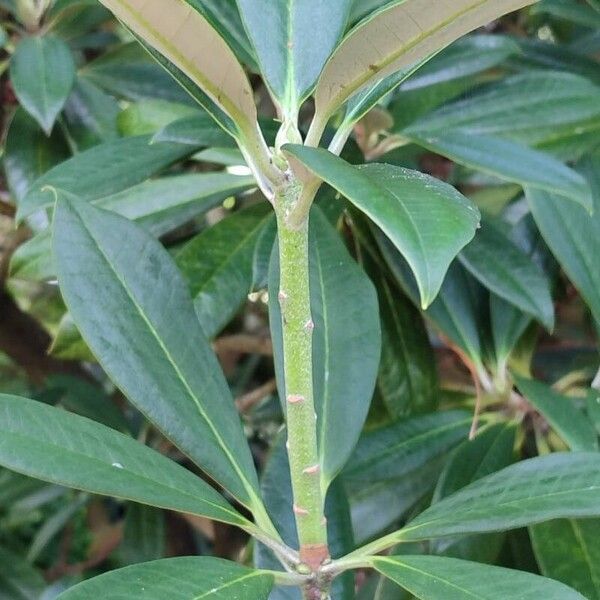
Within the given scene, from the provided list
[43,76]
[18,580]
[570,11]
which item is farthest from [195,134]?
[18,580]

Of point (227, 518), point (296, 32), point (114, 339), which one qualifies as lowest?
point (227, 518)

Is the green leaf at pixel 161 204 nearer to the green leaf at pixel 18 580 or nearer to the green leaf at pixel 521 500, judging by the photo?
the green leaf at pixel 521 500

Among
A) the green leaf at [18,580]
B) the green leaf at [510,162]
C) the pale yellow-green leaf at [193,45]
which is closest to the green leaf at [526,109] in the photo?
the green leaf at [510,162]

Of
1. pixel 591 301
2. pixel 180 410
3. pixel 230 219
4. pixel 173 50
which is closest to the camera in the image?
pixel 173 50

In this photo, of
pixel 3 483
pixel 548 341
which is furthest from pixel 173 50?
pixel 3 483

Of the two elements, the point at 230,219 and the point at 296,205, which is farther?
the point at 230,219

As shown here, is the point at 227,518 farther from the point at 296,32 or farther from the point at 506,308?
the point at 506,308

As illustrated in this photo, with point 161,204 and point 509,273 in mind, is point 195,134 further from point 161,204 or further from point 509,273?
point 509,273
